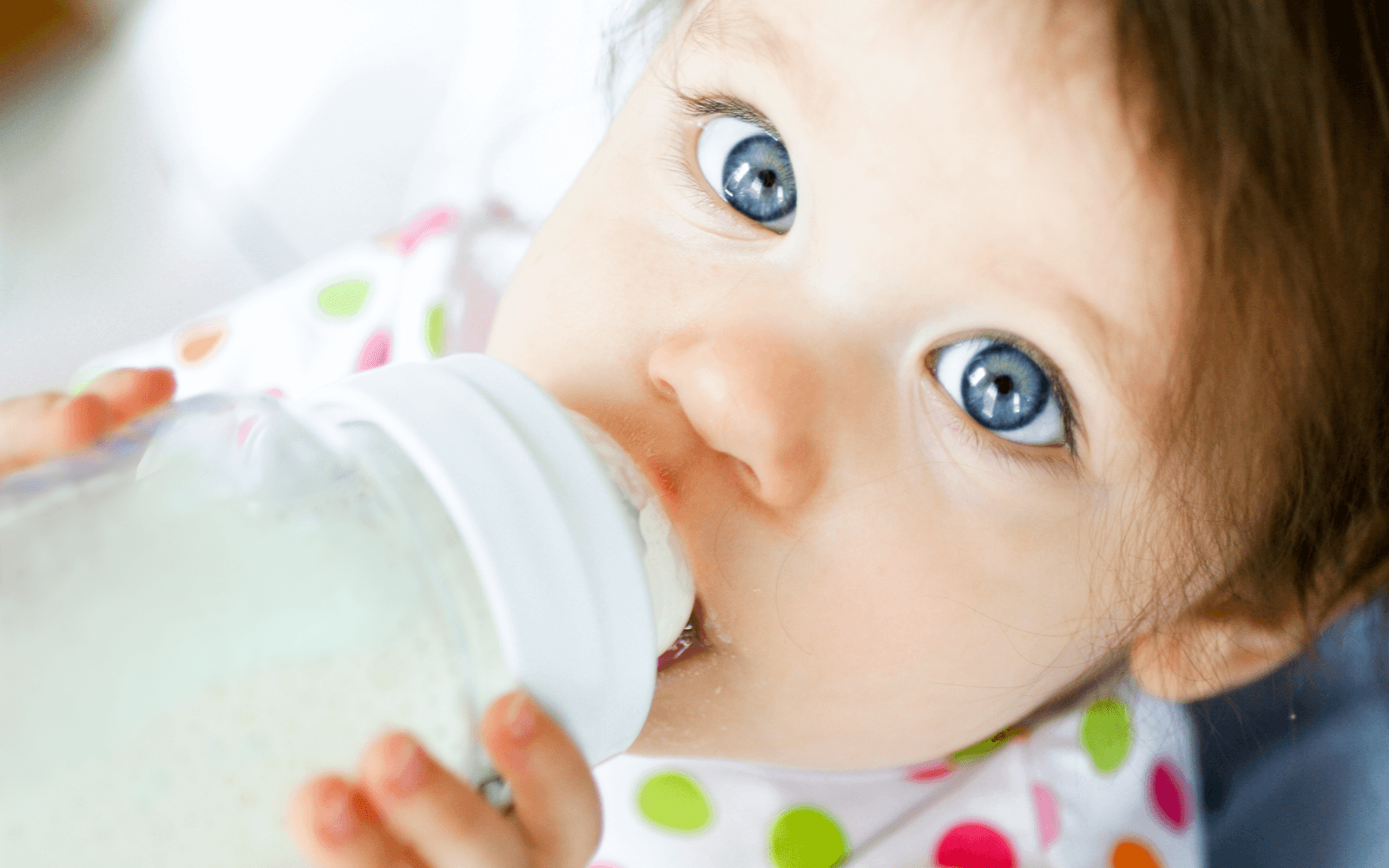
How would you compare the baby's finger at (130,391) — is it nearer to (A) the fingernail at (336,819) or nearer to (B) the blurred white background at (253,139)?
(A) the fingernail at (336,819)

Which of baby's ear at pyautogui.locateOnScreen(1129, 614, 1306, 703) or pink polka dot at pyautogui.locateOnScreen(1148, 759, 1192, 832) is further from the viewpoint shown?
pink polka dot at pyautogui.locateOnScreen(1148, 759, 1192, 832)

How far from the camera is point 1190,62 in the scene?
1.34ft

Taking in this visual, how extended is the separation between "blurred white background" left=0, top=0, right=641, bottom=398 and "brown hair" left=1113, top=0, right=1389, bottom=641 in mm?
662

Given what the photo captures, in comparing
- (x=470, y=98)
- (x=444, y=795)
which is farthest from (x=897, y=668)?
(x=470, y=98)

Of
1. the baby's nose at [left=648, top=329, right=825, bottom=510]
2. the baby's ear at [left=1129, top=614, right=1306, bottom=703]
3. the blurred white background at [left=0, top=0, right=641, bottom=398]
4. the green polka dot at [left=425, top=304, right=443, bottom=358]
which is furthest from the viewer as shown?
the blurred white background at [left=0, top=0, right=641, bottom=398]

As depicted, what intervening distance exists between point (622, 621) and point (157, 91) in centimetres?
92

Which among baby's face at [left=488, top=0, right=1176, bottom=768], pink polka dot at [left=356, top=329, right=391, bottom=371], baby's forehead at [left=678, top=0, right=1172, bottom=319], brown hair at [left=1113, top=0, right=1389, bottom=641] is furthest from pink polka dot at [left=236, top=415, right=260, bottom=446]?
pink polka dot at [left=356, top=329, right=391, bottom=371]

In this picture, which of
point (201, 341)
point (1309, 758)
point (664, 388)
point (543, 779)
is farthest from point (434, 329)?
point (1309, 758)

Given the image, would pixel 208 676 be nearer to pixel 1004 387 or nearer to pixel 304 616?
pixel 304 616

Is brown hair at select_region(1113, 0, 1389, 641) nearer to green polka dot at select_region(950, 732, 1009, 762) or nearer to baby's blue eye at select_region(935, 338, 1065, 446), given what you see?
baby's blue eye at select_region(935, 338, 1065, 446)

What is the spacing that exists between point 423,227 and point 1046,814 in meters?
0.66

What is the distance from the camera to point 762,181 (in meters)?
0.51

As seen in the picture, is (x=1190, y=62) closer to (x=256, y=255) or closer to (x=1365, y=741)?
(x=1365, y=741)

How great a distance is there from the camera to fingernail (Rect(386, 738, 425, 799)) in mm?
342
